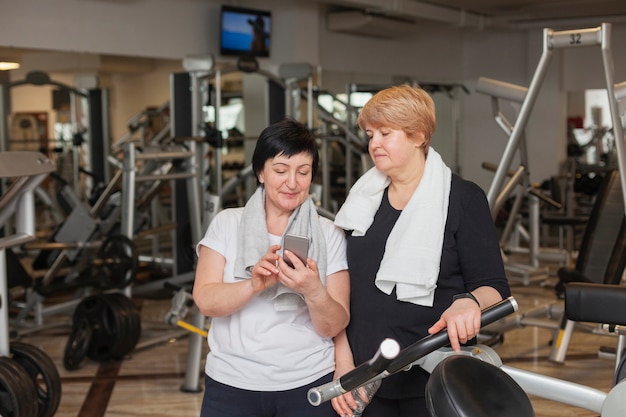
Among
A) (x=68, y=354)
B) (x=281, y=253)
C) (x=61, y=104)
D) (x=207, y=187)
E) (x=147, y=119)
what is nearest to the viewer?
(x=281, y=253)

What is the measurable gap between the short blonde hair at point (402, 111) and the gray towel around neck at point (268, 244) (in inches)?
9.7

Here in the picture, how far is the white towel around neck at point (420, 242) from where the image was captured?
1721 mm

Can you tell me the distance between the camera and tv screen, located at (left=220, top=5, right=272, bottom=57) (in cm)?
793

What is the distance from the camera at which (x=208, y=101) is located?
604 cm

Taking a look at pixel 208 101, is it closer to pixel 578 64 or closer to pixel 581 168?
pixel 581 168

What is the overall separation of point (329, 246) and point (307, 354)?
24 centimetres

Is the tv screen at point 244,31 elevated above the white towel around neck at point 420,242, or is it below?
above

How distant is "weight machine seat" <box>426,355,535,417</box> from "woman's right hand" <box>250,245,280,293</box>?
442 mm

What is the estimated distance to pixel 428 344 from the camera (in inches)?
55.4

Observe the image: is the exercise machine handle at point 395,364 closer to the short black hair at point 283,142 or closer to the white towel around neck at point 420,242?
the white towel around neck at point 420,242

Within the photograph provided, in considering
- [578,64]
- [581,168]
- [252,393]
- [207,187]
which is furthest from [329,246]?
[578,64]

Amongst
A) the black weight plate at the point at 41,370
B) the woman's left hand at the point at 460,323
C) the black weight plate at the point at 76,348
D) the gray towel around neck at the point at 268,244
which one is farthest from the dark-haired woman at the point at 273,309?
the black weight plate at the point at 76,348

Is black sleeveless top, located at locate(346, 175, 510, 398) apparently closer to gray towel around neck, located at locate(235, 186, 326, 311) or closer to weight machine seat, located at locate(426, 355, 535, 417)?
gray towel around neck, located at locate(235, 186, 326, 311)

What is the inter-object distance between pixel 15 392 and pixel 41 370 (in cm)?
34
